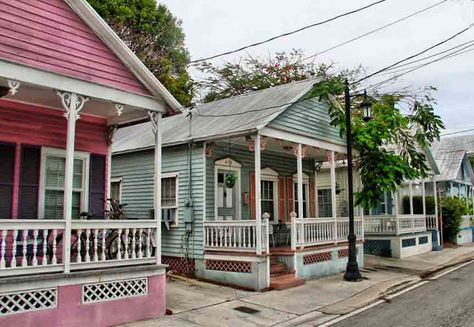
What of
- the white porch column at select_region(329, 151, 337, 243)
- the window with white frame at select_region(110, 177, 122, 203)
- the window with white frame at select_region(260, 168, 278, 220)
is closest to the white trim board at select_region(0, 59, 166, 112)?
the window with white frame at select_region(110, 177, 122, 203)

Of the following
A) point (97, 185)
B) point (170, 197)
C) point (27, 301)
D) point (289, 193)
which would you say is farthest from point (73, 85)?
point (289, 193)

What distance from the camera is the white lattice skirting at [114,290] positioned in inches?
302

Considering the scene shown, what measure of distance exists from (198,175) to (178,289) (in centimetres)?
322

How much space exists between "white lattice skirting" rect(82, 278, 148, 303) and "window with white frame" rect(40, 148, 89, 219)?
236 centimetres

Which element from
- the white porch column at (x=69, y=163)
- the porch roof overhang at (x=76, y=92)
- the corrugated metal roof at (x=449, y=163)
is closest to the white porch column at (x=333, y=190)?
the porch roof overhang at (x=76, y=92)

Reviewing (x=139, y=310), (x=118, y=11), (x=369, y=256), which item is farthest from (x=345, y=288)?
(x=118, y=11)

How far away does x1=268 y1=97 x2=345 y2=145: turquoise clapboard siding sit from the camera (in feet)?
41.9

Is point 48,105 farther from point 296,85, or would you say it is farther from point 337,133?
point 337,133

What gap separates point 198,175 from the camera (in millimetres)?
12688

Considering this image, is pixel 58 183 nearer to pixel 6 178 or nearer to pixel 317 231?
→ pixel 6 178

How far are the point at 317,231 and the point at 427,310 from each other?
15.5 ft

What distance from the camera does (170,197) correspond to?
13523mm

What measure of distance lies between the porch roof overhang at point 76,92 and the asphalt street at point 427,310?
18.5 ft

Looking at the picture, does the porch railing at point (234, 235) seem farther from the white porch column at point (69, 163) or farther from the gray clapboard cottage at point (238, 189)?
the white porch column at point (69, 163)
